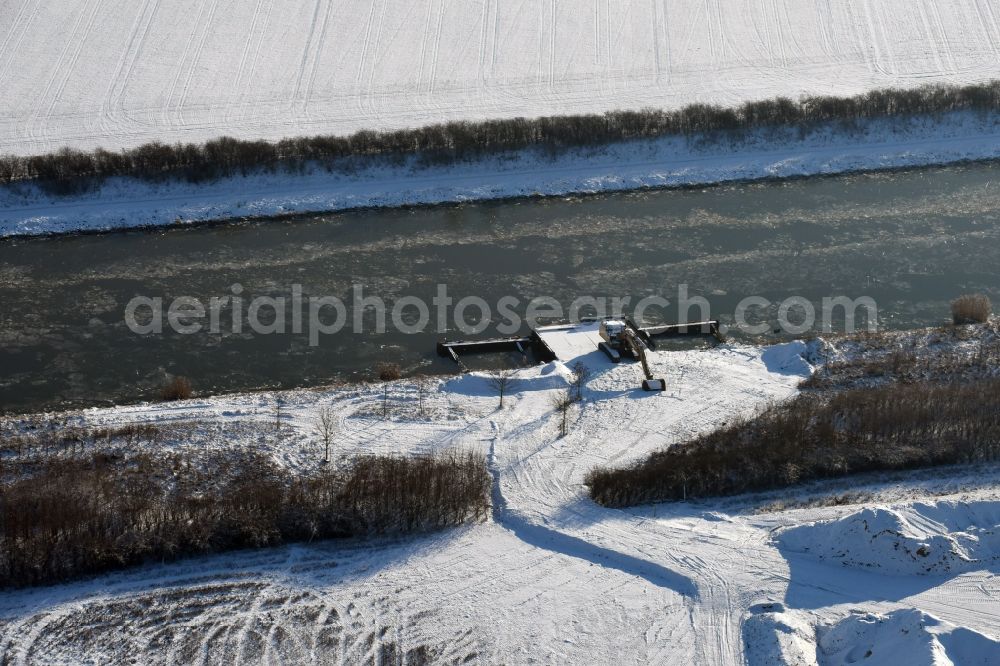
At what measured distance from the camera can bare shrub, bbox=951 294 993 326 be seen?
27250 mm

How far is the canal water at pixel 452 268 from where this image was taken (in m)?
26.0

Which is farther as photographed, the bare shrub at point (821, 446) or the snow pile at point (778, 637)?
the bare shrub at point (821, 446)

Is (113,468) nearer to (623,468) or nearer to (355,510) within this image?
(355,510)

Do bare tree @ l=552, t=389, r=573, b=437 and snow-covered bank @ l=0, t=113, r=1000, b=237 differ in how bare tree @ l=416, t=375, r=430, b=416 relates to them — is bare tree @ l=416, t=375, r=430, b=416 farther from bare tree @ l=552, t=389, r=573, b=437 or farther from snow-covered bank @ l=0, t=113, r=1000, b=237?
snow-covered bank @ l=0, t=113, r=1000, b=237

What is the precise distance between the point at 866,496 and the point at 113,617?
12.7m

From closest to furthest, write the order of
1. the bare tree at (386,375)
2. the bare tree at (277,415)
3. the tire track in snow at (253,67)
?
the bare tree at (277,415) → the bare tree at (386,375) → the tire track in snow at (253,67)

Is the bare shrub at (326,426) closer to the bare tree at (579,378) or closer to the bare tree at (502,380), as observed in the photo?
the bare tree at (502,380)

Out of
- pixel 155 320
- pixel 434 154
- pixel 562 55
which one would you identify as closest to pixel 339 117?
pixel 434 154

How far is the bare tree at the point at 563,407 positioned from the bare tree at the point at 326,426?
4.41 meters

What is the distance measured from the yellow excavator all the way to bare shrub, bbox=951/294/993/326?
25.1 ft

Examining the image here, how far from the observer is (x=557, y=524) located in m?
19.4

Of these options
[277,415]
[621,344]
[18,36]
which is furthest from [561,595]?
[18,36]

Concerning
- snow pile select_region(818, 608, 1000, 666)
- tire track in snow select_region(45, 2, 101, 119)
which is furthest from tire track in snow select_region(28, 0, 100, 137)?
snow pile select_region(818, 608, 1000, 666)

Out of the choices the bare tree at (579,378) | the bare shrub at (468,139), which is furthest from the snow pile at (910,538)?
the bare shrub at (468,139)
